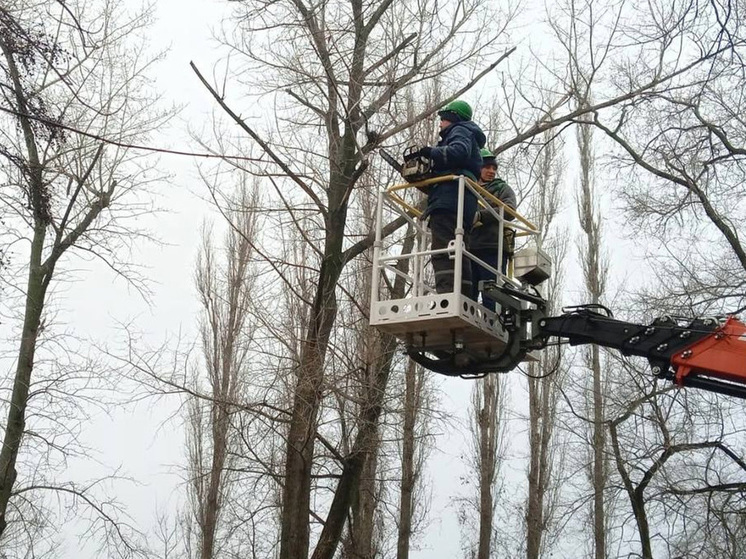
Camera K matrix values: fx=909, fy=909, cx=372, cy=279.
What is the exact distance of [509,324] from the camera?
807cm

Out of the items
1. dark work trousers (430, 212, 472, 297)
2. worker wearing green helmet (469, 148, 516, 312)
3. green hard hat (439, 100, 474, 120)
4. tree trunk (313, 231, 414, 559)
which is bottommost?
tree trunk (313, 231, 414, 559)

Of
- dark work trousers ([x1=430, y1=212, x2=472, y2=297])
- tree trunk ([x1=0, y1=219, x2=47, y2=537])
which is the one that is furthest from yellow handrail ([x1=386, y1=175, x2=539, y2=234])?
tree trunk ([x1=0, y1=219, x2=47, y2=537])

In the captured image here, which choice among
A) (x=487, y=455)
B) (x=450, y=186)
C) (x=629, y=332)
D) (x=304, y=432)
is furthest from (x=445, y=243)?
(x=487, y=455)

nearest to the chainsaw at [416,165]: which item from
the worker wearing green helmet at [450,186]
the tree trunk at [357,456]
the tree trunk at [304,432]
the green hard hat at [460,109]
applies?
the worker wearing green helmet at [450,186]

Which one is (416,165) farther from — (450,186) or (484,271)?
(484,271)

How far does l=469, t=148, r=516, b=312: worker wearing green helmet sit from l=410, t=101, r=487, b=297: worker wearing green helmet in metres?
0.43

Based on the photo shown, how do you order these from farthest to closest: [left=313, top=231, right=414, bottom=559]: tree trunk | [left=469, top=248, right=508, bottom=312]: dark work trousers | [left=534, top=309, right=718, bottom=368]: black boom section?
[left=313, top=231, right=414, bottom=559]: tree trunk → [left=469, top=248, right=508, bottom=312]: dark work trousers → [left=534, top=309, right=718, bottom=368]: black boom section

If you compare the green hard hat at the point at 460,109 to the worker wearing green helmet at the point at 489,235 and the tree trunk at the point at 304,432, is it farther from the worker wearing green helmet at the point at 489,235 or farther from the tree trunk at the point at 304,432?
the tree trunk at the point at 304,432

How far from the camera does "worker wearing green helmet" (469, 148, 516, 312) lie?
8.21 meters

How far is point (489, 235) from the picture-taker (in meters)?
8.33

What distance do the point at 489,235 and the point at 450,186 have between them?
919 millimetres

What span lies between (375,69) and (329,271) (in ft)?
7.82

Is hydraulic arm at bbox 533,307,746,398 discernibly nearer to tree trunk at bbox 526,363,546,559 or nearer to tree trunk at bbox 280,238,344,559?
tree trunk at bbox 280,238,344,559

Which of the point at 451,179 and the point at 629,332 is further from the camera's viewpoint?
the point at 629,332
